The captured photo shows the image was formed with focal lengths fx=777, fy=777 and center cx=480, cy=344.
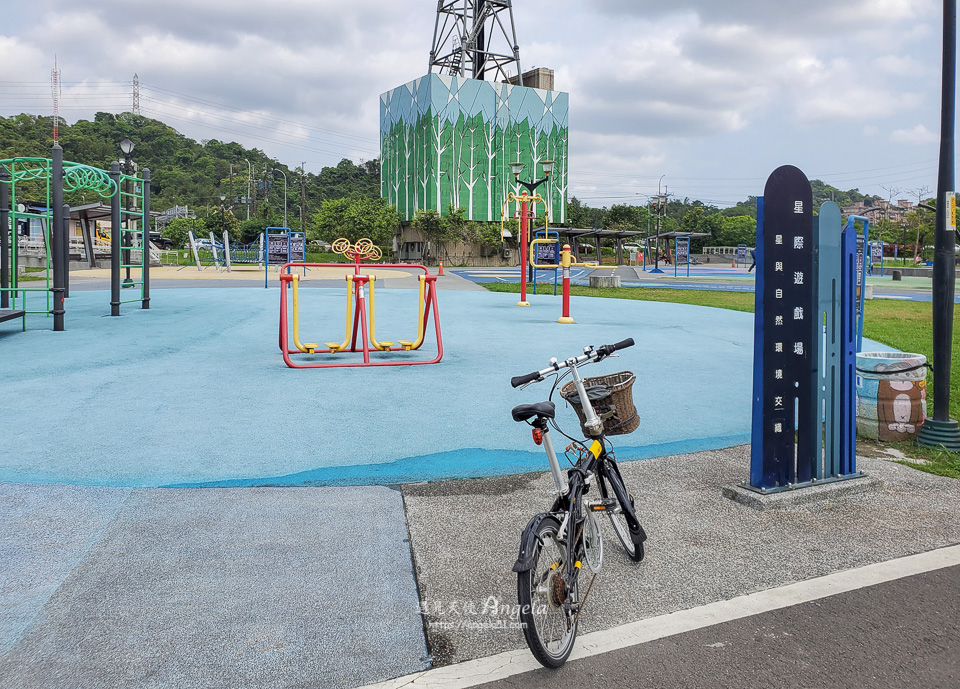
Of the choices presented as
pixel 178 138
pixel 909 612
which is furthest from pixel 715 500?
pixel 178 138

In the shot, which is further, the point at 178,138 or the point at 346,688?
the point at 178,138

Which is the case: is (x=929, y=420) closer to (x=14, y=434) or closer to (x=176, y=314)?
(x=14, y=434)

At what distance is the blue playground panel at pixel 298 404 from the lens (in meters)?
5.68

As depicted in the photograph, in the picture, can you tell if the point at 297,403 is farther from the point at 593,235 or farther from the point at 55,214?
the point at 593,235

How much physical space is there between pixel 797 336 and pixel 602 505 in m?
2.07

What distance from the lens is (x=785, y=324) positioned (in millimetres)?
4766

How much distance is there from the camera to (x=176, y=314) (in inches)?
639

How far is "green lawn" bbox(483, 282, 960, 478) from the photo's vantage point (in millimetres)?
6160

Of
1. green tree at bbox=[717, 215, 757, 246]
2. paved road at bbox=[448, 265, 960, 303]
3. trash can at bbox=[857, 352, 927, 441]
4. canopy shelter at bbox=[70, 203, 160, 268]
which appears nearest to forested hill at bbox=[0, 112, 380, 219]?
green tree at bbox=[717, 215, 757, 246]

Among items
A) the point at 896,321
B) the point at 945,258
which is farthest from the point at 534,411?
the point at 896,321

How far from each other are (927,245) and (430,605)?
97.7 metres

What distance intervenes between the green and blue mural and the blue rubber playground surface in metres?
55.2

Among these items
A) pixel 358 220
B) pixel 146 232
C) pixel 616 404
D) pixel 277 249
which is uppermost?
pixel 358 220

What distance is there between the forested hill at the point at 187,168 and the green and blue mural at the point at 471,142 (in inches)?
1010
